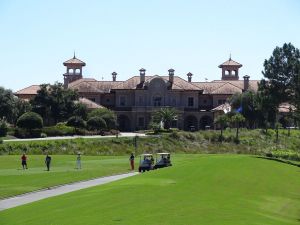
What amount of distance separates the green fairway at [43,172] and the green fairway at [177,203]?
5323mm

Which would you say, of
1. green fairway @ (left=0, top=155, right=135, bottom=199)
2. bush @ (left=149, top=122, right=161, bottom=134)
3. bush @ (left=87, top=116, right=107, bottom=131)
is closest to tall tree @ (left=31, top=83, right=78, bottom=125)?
bush @ (left=87, top=116, right=107, bottom=131)

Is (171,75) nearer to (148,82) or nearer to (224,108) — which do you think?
(148,82)

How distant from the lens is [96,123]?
8812 cm

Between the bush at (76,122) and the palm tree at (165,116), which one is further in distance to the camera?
the palm tree at (165,116)

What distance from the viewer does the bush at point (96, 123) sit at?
3472 inches

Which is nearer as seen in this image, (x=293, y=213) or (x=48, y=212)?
(x=48, y=212)

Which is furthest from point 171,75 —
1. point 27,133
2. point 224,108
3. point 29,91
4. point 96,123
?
point 27,133

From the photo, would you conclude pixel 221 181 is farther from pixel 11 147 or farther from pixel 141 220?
pixel 11 147

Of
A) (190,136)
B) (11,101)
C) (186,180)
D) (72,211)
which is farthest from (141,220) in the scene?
(11,101)

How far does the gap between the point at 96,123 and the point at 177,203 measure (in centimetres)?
6373

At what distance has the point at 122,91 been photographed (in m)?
116

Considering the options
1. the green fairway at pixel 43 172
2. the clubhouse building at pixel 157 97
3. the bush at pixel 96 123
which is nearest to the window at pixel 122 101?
the clubhouse building at pixel 157 97

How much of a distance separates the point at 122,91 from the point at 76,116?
26959 millimetres

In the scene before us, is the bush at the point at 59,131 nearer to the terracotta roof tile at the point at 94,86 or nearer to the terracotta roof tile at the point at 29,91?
the terracotta roof tile at the point at 94,86
